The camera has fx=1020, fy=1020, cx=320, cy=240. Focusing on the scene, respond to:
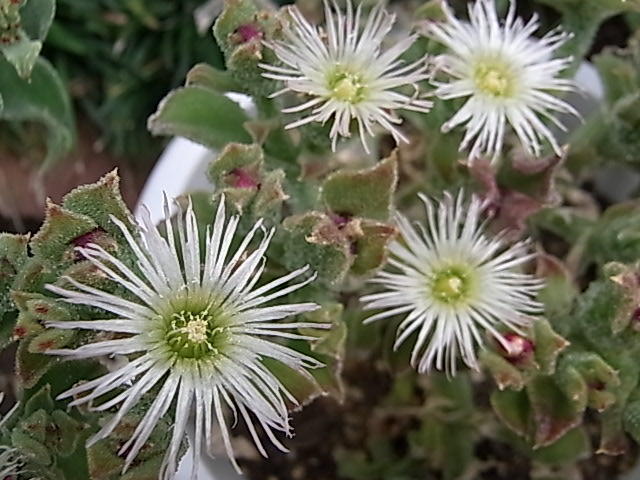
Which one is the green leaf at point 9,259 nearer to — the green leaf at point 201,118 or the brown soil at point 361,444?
the green leaf at point 201,118

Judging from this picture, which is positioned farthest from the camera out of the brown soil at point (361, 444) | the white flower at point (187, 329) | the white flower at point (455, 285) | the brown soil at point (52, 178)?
the brown soil at point (52, 178)

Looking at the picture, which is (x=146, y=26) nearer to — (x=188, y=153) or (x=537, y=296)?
(x=188, y=153)

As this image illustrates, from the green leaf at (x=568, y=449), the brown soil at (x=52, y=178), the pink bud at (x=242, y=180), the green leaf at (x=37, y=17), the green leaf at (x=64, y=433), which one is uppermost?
the brown soil at (x=52, y=178)

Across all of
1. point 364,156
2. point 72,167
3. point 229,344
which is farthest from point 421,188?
point 72,167

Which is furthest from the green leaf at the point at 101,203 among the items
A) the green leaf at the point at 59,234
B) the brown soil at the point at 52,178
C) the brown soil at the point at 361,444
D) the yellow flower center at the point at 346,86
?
the brown soil at the point at 52,178

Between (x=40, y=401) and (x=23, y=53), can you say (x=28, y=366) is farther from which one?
(x=23, y=53)

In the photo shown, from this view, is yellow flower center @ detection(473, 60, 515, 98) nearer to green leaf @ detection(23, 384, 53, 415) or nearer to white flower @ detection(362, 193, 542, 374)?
white flower @ detection(362, 193, 542, 374)

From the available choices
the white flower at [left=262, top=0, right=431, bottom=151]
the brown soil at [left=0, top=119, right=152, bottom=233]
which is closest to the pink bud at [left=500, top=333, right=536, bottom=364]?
the white flower at [left=262, top=0, right=431, bottom=151]
